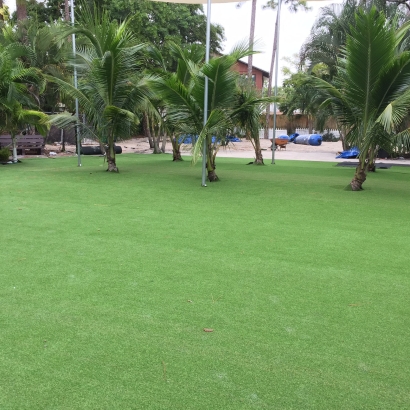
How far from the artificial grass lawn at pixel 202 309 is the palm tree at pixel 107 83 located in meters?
4.44

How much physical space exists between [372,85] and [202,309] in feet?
20.8

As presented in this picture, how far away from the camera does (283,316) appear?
9.31 ft

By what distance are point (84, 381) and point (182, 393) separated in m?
0.49

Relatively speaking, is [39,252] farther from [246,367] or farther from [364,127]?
[364,127]

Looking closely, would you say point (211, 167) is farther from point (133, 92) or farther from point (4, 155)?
point (4, 155)

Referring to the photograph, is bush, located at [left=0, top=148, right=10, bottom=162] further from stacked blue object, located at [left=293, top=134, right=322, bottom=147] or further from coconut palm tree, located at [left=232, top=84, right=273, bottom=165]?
stacked blue object, located at [left=293, top=134, right=322, bottom=147]

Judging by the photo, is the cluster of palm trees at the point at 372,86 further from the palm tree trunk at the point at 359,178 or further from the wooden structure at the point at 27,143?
the wooden structure at the point at 27,143

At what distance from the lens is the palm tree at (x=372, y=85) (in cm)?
712

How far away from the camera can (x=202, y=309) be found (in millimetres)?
2918

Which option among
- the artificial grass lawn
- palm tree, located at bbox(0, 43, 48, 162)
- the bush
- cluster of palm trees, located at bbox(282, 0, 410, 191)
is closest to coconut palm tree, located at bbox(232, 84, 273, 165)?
cluster of palm trees, located at bbox(282, 0, 410, 191)

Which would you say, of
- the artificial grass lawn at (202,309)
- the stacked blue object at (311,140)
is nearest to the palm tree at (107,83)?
the artificial grass lawn at (202,309)

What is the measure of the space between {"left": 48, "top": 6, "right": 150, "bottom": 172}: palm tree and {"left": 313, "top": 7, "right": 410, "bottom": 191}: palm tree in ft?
14.2

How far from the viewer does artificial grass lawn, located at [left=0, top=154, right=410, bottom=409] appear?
2059mm

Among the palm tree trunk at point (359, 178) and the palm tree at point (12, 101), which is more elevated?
the palm tree at point (12, 101)
